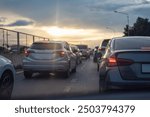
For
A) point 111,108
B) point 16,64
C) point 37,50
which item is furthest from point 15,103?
point 16,64

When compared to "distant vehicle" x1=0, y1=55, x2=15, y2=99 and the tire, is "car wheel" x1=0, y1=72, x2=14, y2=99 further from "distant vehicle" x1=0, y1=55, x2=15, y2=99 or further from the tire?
the tire

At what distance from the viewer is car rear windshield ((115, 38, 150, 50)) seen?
991 centimetres

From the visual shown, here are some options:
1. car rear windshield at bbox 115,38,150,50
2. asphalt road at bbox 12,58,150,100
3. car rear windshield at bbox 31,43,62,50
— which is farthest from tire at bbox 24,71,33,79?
car rear windshield at bbox 115,38,150,50

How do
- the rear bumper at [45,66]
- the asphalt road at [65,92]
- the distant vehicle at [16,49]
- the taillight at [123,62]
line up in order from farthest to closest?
the distant vehicle at [16,49], the rear bumper at [45,66], the taillight at [123,62], the asphalt road at [65,92]

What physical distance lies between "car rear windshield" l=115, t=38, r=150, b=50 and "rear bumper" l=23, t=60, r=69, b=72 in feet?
24.6

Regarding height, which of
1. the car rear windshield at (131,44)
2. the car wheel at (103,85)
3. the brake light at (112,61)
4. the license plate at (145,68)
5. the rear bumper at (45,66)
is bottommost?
the rear bumper at (45,66)

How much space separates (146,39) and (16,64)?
53.1 feet

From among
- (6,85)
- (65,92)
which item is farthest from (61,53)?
(6,85)

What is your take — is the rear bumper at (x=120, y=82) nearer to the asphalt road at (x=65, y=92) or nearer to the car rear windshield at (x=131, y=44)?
the asphalt road at (x=65, y=92)

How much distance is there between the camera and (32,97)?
11.7 m

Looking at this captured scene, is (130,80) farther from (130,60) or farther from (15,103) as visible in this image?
(15,103)

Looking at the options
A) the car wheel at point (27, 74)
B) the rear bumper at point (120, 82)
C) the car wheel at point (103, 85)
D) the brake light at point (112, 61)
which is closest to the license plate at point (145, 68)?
the rear bumper at point (120, 82)

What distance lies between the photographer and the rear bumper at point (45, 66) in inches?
699

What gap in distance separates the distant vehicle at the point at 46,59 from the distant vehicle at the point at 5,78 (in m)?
6.93
